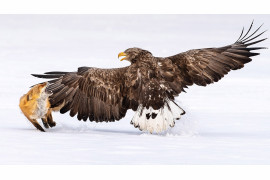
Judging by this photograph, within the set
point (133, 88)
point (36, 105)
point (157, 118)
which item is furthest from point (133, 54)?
point (36, 105)

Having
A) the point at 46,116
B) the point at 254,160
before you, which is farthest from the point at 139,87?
the point at 254,160

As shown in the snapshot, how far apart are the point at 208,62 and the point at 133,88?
1.66 m

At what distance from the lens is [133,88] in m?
11.3

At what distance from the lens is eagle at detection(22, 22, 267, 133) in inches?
441

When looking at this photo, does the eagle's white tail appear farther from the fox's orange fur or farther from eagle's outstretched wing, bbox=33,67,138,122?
the fox's orange fur

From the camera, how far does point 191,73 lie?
39.0 ft

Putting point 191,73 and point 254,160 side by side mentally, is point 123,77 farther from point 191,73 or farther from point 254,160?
point 254,160

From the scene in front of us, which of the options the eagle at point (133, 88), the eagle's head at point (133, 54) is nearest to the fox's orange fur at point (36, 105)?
the eagle at point (133, 88)

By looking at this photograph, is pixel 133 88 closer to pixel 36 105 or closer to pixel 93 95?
pixel 93 95

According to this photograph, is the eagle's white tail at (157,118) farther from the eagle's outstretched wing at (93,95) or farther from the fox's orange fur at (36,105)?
the fox's orange fur at (36,105)

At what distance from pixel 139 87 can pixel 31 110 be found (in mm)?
1993

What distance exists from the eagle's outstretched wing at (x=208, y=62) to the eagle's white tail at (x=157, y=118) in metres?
0.46

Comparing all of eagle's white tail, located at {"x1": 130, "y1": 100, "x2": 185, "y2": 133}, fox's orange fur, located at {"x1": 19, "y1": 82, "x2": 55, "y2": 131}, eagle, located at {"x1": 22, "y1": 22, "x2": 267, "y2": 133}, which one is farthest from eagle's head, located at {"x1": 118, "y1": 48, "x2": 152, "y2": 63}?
fox's orange fur, located at {"x1": 19, "y1": 82, "x2": 55, "y2": 131}

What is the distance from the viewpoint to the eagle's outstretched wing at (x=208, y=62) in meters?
11.8
